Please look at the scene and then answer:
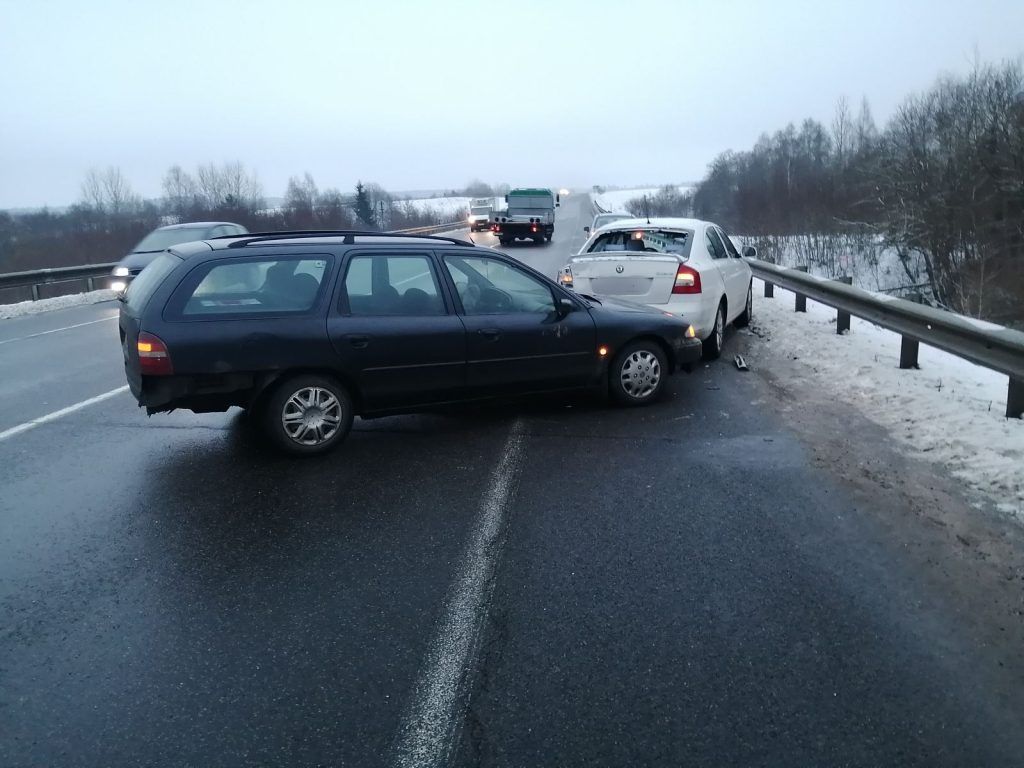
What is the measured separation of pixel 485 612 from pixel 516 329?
3.45 meters

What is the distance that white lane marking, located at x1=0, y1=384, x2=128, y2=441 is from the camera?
22.6ft

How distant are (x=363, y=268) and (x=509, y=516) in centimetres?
260

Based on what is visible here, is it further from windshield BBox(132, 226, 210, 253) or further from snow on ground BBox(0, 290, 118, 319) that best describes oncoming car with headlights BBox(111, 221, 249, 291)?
snow on ground BBox(0, 290, 118, 319)

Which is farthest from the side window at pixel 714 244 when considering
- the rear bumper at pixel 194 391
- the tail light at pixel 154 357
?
the tail light at pixel 154 357

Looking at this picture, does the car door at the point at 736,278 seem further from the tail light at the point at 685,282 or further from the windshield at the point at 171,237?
the windshield at the point at 171,237

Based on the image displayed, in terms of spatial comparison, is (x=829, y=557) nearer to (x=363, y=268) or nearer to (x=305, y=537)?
(x=305, y=537)

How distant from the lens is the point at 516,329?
6.77 meters

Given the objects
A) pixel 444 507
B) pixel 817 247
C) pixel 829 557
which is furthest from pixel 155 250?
pixel 817 247

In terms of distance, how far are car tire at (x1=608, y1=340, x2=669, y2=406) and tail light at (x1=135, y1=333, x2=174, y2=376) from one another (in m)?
3.82

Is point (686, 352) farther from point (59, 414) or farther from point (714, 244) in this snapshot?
point (59, 414)

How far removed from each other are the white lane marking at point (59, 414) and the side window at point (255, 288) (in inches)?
95.1

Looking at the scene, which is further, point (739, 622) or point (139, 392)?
point (139, 392)

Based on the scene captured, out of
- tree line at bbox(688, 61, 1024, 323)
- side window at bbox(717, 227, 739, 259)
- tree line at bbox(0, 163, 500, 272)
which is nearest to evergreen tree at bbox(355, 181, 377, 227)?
tree line at bbox(0, 163, 500, 272)

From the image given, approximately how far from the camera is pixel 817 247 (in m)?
54.2
